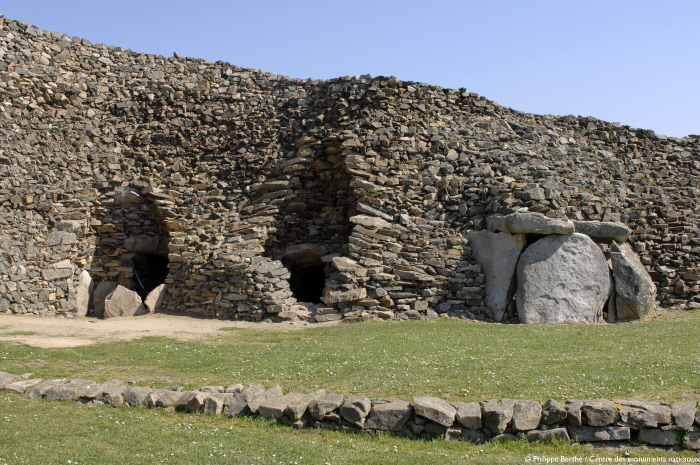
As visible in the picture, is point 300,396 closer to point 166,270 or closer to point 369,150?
point 369,150

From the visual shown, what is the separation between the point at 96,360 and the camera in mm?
12422

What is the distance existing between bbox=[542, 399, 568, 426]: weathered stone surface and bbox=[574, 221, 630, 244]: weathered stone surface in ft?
45.1

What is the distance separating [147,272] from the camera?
2373cm

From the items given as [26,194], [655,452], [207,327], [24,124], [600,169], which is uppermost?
[600,169]

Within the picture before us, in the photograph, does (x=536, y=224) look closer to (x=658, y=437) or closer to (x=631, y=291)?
(x=631, y=291)

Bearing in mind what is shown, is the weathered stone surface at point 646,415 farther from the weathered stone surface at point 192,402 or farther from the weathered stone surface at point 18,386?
the weathered stone surface at point 18,386

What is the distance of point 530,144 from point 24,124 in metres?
20.9

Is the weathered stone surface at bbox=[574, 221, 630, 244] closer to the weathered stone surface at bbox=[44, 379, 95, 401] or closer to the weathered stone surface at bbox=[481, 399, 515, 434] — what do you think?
the weathered stone surface at bbox=[481, 399, 515, 434]

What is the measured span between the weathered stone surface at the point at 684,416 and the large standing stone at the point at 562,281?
10681mm

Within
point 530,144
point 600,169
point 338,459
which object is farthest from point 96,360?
point 600,169

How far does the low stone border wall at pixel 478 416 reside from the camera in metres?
7.24

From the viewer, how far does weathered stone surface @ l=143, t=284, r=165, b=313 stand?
2020cm

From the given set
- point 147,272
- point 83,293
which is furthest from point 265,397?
point 147,272

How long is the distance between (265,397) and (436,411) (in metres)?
2.66
